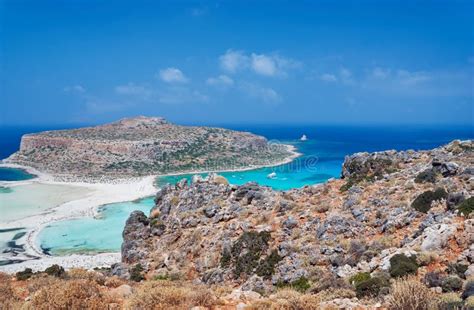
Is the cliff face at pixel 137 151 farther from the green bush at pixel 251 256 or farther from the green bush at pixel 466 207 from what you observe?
the green bush at pixel 466 207

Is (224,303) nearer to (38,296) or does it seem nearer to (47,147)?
(38,296)

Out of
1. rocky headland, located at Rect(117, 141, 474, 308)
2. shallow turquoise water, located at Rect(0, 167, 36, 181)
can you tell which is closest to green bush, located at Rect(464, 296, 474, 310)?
rocky headland, located at Rect(117, 141, 474, 308)

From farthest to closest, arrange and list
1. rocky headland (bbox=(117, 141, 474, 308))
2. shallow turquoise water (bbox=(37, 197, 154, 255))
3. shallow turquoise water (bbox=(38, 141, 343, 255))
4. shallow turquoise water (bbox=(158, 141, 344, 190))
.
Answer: shallow turquoise water (bbox=(158, 141, 344, 190))
shallow turquoise water (bbox=(38, 141, 343, 255))
shallow turquoise water (bbox=(37, 197, 154, 255))
rocky headland (bbox=(117, 141, 474, 308))

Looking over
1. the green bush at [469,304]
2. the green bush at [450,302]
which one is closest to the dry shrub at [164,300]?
the green bush at [450,302]

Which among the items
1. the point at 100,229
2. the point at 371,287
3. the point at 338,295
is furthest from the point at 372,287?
the point at 100,229

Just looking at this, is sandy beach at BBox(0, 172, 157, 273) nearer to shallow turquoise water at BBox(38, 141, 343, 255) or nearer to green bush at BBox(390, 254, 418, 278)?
shallow turquoise water at BBox(38, 141, 343, 255)
